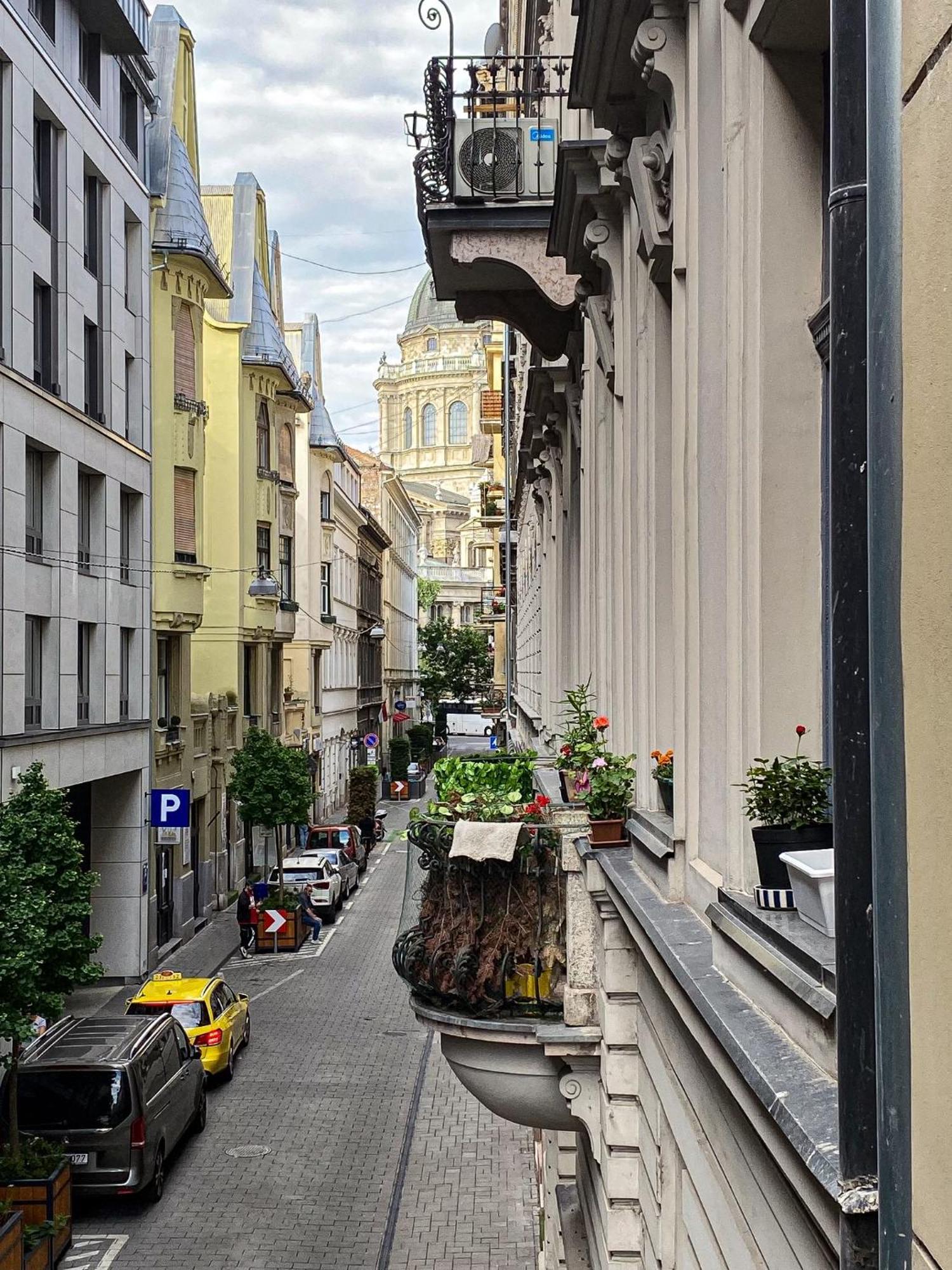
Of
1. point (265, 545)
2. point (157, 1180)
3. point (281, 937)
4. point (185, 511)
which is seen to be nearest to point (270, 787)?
point (281, 937)

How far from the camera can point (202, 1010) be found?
21.0 m

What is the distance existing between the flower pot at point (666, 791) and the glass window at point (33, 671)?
1809 cm

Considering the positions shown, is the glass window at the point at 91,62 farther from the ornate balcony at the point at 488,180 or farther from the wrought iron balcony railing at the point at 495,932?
the wrought iron balcony railing at the point at 495,932

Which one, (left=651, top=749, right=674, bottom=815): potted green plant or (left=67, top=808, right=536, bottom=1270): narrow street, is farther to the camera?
(left=67, top=808, right=536, bottom=1270): narrow street

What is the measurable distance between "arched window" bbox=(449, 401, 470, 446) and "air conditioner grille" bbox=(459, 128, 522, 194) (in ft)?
506

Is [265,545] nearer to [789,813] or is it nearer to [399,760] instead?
[399,760]

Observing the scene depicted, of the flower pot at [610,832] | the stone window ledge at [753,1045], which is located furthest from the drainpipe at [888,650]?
the flower pot at [610,832]

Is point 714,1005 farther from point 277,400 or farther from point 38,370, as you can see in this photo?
point 277,400

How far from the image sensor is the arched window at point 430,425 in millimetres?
169500

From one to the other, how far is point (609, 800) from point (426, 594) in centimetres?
12734

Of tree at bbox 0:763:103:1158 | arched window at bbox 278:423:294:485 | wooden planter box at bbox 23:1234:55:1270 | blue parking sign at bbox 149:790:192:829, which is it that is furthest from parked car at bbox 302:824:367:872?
wooden planter box at bbox 23:1234:55:1270

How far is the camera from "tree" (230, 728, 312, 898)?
3419cm

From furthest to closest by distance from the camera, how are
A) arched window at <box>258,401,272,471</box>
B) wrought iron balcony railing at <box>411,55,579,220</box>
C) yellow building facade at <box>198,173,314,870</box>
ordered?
arched window at <box>258,401,272,471</box> → yellow building facade at <box>198,173,314,870</box> → wrought iron balcony railing at <box>411,55,579,220</box>

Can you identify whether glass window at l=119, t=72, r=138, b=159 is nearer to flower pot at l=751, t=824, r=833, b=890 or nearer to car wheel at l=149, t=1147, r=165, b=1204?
car wheel at l=149, t=1147, r=165, b=1204
